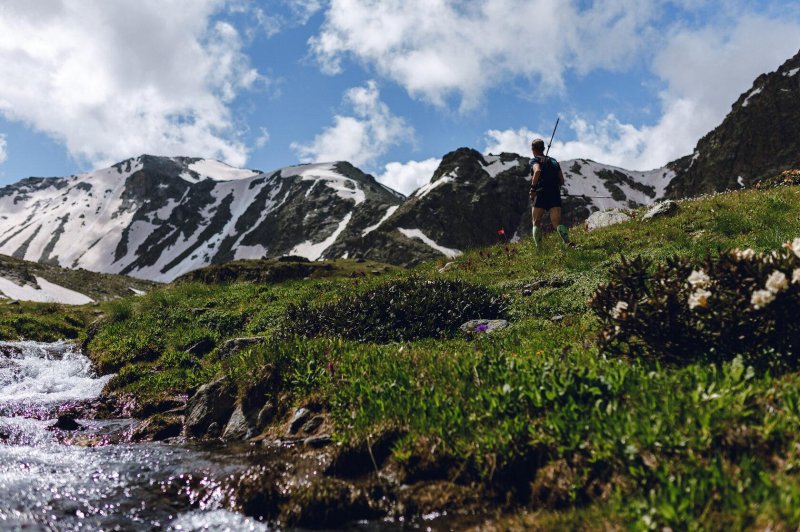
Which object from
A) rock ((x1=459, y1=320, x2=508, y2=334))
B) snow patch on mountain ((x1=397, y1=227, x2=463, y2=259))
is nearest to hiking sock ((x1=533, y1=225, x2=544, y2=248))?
rock ((x1=459, y1=320, x2=508, y2=334))

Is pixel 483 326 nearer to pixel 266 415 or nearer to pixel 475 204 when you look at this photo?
pixel 266 415

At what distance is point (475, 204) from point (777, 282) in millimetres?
151350

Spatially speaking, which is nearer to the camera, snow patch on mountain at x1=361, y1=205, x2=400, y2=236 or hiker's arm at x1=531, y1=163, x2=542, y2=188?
hiker's arm at x1=531, y1=163, x2=542, y2=188

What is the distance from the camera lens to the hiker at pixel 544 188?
15359 millimetres

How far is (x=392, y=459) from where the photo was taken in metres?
5.08

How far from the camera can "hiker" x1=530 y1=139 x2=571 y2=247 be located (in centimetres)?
1536

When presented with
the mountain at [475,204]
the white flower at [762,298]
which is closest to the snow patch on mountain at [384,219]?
the mountain at [475,204]

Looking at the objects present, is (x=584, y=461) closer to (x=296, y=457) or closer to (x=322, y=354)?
(x=296, y=457)

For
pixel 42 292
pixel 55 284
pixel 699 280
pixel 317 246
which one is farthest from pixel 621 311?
pixel 317 246

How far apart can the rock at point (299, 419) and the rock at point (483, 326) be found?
3889mm

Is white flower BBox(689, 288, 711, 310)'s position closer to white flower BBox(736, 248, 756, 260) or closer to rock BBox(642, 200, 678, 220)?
white flower BBox(736, 248, 756, 260)

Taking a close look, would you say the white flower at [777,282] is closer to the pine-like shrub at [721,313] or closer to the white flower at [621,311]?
the pine-like shrub at [721,313]

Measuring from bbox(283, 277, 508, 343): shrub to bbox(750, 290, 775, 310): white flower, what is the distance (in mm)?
5793

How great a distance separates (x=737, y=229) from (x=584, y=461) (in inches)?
472
